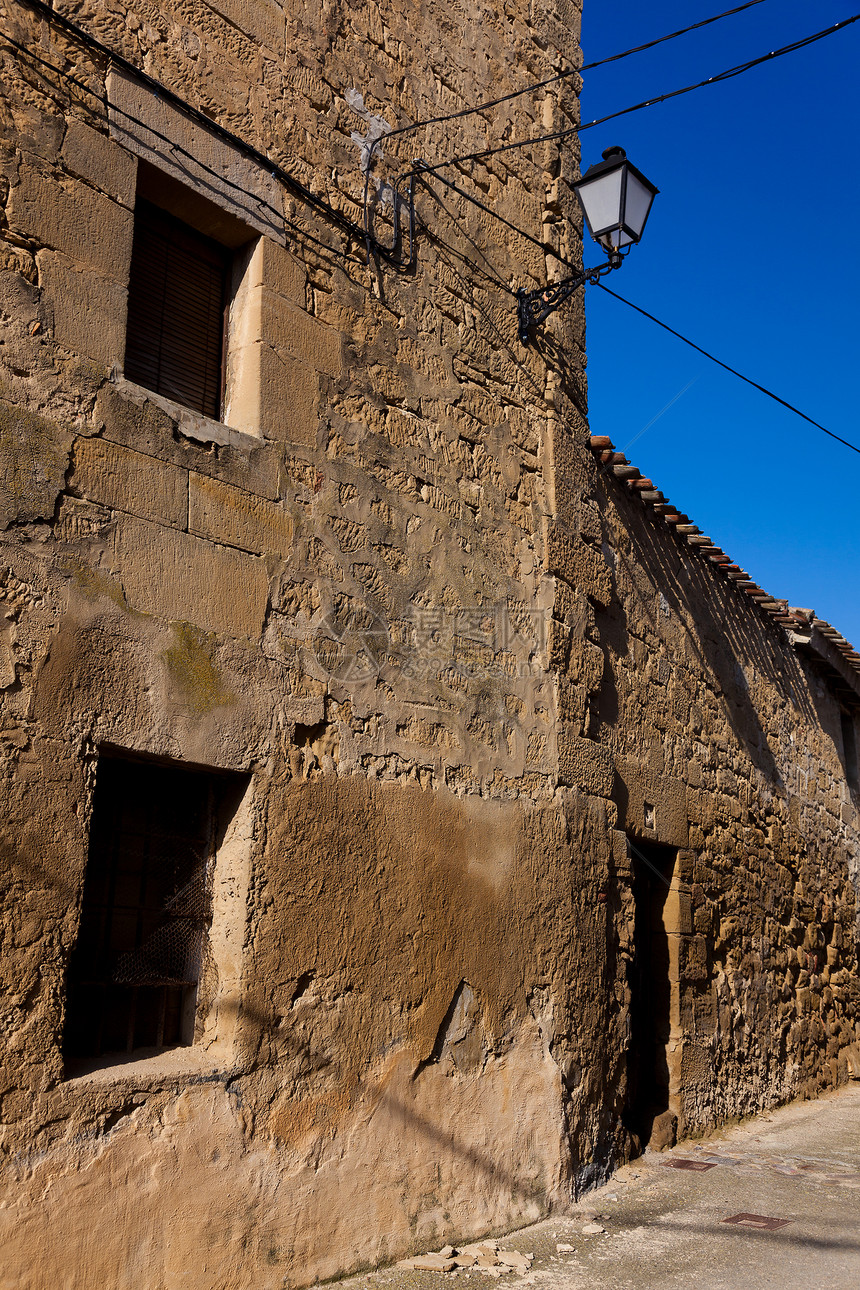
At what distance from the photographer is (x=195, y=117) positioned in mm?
3596

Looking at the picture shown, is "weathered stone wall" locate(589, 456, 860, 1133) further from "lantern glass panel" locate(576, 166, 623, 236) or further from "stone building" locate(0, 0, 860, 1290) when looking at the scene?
"lantern glass panel" locate(576, 166, 623, 236)

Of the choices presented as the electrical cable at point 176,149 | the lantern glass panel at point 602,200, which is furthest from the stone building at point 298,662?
the lantern glass panel at point 602,200

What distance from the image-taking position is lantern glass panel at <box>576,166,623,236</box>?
4727mm

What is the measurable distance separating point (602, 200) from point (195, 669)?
3.01 m

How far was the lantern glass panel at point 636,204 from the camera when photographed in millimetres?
4734

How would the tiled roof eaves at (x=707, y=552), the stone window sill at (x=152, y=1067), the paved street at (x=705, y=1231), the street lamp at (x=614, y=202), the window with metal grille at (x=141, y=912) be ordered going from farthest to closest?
the tiled roof eaves at (x=707, y=552) → the street lamp at (x=614, y=202) → the paved street at (x=705, y=1231) → the window with metal grille at (x=141, y=912) → the stone window sill at (x=152, y=1067)

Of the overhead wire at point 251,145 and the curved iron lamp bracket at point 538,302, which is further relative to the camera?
the curved iron lamp bracket at point 538,302

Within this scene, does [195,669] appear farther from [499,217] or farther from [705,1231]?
[705,1231]

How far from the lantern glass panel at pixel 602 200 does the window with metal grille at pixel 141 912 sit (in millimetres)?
3125

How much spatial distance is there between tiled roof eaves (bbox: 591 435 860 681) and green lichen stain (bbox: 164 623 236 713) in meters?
3.03

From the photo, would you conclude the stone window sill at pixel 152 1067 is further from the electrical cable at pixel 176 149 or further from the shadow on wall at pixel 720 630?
the shadow on wall at pixel 720 630

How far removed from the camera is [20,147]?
3039 millimetres

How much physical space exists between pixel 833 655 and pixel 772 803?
225 cm

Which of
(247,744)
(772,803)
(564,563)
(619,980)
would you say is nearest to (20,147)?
(247,744)
